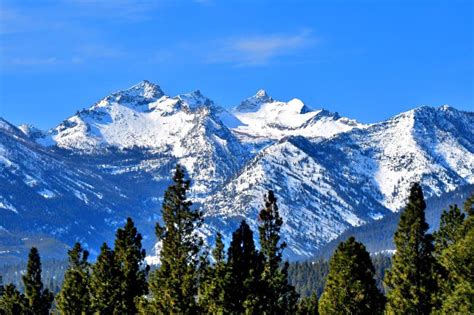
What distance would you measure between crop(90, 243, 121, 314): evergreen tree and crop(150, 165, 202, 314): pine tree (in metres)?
12.2

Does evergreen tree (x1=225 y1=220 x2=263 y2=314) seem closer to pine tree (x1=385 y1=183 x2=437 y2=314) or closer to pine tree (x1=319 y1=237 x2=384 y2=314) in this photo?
pine tree (x1=319 y1=237 x2=384 y2=314)

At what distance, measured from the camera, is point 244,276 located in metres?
82.3

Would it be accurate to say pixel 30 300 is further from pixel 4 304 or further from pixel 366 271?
pixel 366 271

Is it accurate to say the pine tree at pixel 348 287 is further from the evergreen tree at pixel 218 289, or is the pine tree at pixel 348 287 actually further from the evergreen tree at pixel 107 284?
the evergreen tree at pixel 107 284

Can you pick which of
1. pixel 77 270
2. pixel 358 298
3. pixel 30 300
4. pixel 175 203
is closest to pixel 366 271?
pixel 358 298

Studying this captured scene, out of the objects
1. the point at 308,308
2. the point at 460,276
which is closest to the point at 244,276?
the point at 460,276

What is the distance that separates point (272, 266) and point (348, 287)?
34.0 ft

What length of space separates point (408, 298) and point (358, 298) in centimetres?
515

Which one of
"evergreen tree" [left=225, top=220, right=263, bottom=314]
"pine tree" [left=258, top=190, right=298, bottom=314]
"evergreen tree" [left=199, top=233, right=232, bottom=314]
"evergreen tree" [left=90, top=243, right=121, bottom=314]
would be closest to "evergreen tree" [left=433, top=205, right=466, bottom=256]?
"pine tree" [left=258, top=190, right=298, bottom=314]

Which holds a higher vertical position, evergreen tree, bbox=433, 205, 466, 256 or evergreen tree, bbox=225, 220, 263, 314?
evergreen tree, bbox=433, 205, 466, 256

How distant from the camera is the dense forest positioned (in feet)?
269

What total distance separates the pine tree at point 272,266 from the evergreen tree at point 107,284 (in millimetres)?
18586

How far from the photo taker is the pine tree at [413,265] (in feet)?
295

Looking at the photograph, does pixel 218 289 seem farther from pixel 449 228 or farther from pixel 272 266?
pixel 449 228
